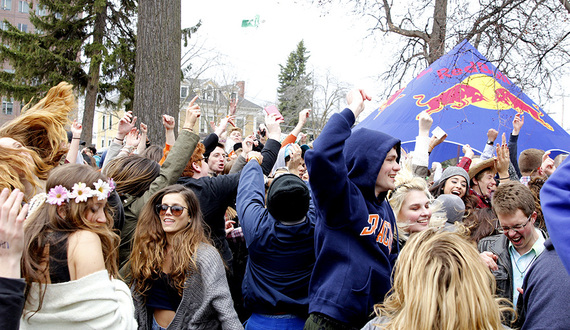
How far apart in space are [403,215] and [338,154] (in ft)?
4.16

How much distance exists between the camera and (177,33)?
21.2 feet

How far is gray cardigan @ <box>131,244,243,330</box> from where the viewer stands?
2.82 meters

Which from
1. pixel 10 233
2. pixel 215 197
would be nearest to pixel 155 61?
pixel 215 197

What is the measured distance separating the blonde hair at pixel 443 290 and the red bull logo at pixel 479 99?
738 cm

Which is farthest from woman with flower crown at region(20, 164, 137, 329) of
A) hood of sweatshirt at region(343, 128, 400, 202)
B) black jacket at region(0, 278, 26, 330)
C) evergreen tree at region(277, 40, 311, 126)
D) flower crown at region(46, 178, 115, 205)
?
evergreen tree at region(277, 40, 311, 126)

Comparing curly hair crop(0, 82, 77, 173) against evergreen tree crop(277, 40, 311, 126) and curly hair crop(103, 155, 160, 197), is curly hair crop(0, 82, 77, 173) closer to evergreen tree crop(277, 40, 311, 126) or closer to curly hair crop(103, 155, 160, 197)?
curly hair crop(103, 155, 160, 197)

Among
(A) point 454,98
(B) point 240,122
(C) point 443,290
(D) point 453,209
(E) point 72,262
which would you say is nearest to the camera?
(C) point 443,290

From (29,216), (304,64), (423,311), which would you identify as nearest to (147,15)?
(29,216)

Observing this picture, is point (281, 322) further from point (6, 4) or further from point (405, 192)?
point (6, 4)

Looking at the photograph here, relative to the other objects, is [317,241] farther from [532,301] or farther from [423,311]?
[532,301]

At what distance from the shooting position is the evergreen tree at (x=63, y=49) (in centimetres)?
1731

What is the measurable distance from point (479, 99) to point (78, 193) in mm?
8618

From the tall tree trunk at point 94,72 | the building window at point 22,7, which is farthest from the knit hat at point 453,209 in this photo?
the building window at point 22,7

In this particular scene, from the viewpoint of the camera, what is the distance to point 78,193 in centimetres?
239
